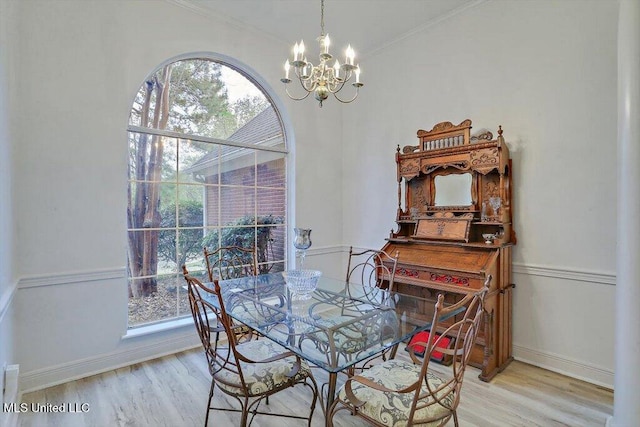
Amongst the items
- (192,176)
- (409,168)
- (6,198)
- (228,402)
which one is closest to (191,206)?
(192,176)

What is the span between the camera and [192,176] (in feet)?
10.3

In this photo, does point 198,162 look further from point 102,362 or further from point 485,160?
point 485,160

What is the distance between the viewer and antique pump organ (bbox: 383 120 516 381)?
2.54 m

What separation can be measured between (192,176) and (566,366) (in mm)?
3640

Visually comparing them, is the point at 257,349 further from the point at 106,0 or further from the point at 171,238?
the point at 106,0

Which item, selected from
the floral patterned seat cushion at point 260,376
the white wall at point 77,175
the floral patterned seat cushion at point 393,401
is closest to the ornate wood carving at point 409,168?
the floral patterned seat cushion at point 393,401

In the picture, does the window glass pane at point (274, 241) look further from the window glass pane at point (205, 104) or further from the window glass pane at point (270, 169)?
the window glass pane at point (205, 104)

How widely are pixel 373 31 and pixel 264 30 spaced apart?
119 centimetres

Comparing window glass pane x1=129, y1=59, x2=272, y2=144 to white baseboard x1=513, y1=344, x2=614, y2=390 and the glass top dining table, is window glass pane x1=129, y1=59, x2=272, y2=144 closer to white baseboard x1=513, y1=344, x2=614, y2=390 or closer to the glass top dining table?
the glass top dining table

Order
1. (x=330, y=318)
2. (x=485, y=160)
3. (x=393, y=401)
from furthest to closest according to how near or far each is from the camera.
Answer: (x=485, y=160) < (x=330, y=318) < (x=393, y=401)

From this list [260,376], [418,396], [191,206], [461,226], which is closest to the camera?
[418,396]

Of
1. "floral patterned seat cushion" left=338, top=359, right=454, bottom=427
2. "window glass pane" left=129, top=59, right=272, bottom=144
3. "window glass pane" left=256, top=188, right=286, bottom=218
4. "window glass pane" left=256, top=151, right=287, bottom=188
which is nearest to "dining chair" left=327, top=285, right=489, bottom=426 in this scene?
"floral patterned seat cushion" left=338, top=359, right=454, bottom=427

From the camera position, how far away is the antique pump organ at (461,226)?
2543 millimetres

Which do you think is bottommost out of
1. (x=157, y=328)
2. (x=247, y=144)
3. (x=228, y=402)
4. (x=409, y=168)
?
(x=228, y=402)
